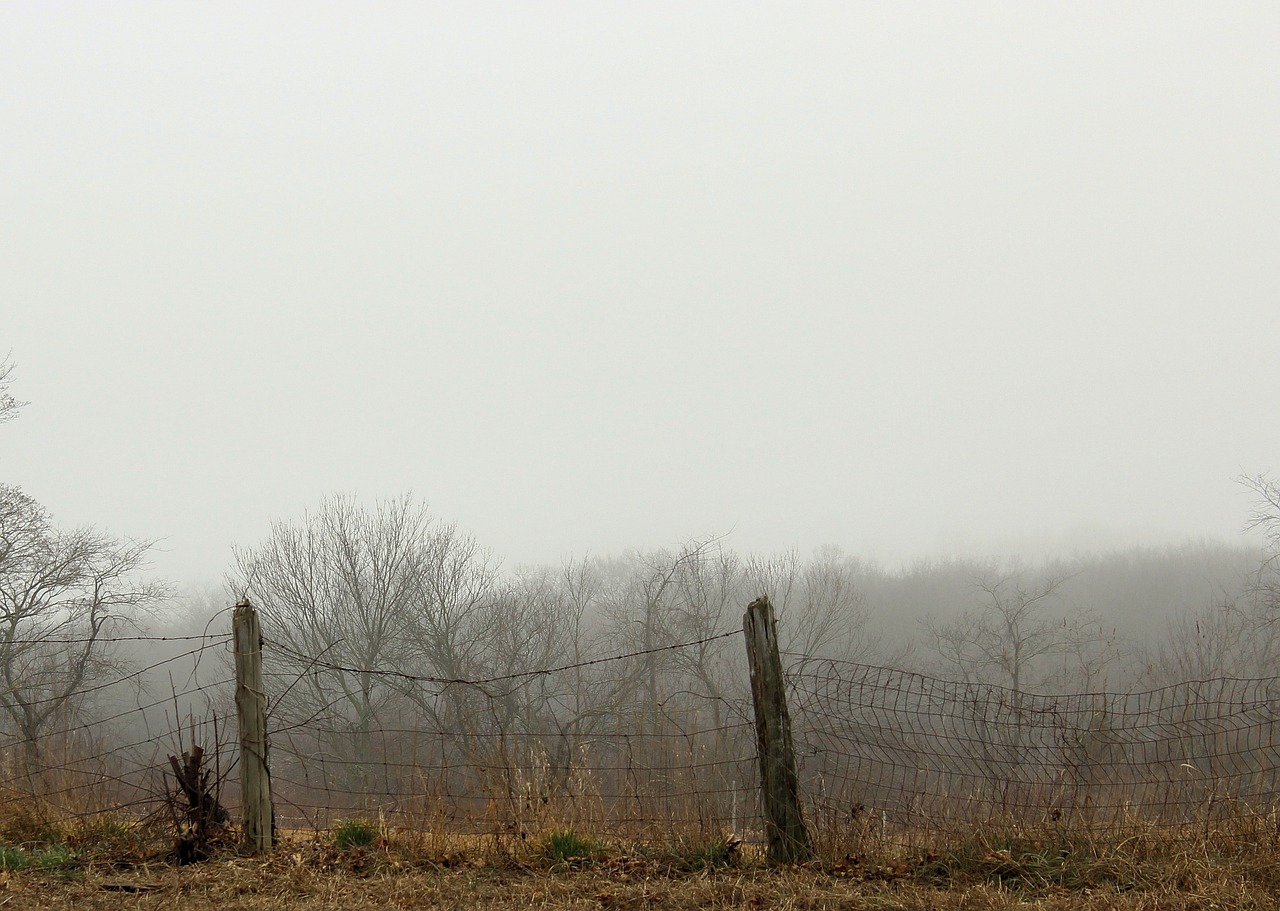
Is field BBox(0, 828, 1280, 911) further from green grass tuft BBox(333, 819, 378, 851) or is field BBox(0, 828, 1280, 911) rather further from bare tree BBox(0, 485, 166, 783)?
bare tree BBox(0, 485, 166, 783)

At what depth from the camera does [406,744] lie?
1075 inches

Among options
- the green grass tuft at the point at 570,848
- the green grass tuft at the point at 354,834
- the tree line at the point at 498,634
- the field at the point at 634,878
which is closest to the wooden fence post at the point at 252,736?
the field at the point at 634,878

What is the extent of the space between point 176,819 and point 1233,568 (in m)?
58.7

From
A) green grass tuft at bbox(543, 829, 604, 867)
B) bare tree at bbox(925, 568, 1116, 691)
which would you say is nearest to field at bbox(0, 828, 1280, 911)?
green grass tuft at bbox(543, 829, 604, 867)

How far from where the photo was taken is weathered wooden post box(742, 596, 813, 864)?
17.3ft

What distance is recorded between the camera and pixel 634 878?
5.18 metres

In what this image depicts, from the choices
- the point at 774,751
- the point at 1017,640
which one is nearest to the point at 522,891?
the point at 774,751

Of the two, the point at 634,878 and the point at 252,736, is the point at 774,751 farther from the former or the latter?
the point at 252,736

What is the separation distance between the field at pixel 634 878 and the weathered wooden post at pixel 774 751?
0.17m

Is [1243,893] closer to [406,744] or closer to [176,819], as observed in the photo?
[176,819]

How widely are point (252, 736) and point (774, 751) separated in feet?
11.5

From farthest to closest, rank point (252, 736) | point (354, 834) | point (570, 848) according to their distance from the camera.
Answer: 1. point (354, 834)
2. point (252, 736)
3. point (570, 848)

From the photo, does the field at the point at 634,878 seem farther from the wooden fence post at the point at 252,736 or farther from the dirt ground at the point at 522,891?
the wooden fence post at the point at 252,736

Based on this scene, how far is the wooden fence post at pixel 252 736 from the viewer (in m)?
5.70
